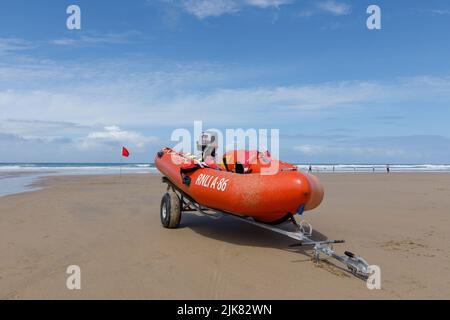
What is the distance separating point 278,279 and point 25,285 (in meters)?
3.06

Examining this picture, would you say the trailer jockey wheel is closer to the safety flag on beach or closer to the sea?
the sea

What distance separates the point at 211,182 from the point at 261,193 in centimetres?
108

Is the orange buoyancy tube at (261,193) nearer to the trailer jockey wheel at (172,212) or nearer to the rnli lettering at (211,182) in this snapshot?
the rnli lettering at (211,182)

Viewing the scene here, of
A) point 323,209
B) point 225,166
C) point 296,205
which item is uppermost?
point 225,166

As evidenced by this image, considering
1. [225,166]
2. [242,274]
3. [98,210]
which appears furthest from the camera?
[98,210]

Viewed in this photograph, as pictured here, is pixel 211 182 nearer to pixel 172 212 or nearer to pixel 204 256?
pixel 204 256

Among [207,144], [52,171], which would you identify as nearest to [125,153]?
[207,144]

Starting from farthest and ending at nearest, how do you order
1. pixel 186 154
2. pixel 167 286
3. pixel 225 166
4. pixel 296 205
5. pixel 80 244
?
1. pixel 186 154
2. pixel 225 166
3. pixel 80 244
4. pixel 296 205
5. pixel 167 286

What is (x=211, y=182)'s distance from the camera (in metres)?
6.00

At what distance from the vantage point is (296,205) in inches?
204

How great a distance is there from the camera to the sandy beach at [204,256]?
4.15 metres
